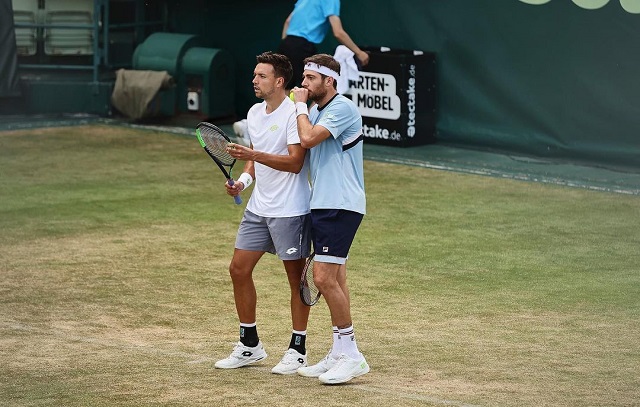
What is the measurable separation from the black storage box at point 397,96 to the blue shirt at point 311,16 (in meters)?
1.40

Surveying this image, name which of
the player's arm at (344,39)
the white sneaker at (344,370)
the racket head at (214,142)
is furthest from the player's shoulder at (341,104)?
the player's arm at (344,39)

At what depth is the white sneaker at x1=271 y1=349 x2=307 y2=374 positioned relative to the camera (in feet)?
26.8

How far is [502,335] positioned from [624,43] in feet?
23.8

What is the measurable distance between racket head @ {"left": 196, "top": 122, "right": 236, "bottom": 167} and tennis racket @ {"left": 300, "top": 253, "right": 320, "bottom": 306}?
2.80ft

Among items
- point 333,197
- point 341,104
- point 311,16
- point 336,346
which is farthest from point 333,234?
point 311,16

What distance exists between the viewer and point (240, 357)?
8.30 m

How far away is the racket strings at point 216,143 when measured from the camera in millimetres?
8328

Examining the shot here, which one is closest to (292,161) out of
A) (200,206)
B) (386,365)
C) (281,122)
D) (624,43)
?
(281,122)

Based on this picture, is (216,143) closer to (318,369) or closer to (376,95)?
(318,369)

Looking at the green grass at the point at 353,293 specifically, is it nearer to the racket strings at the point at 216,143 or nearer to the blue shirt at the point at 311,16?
the racket strings at the point at 216,143

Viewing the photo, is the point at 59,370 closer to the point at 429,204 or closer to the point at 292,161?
the point at 292,161

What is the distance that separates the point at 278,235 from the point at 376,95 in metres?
8.94

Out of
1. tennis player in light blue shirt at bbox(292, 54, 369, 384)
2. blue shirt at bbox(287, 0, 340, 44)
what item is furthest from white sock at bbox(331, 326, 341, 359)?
blue shirt at bbox(287, 0, 340, 44)

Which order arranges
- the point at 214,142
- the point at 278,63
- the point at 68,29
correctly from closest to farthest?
the point at 278,63, the point at 214,142, the point at 68,29
